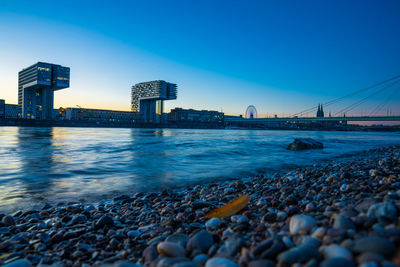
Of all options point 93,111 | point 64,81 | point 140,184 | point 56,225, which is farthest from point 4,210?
point 93,111

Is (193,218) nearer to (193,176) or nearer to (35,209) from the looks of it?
(35,209)

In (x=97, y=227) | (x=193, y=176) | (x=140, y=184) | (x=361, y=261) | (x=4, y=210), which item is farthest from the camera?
(x=193, y=176)

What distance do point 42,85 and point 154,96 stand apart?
43.9m

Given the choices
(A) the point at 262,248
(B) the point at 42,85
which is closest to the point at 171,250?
(A) the point at 262,248

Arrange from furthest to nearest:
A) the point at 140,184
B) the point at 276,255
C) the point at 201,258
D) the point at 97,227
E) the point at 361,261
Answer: the point at 140,184
the point at 97,227
the point at 201,258
the point at 276,255
the point at 361,261

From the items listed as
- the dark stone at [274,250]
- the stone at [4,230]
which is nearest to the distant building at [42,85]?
the stone at [4,230]

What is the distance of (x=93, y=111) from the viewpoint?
109m

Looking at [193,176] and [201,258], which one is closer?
[201,258]

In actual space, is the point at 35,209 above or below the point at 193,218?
below

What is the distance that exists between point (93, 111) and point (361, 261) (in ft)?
401

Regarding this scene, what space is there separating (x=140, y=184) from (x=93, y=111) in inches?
4628

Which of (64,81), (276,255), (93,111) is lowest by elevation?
(276,255)

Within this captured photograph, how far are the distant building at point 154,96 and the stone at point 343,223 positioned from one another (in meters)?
102

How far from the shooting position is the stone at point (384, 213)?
141cm
